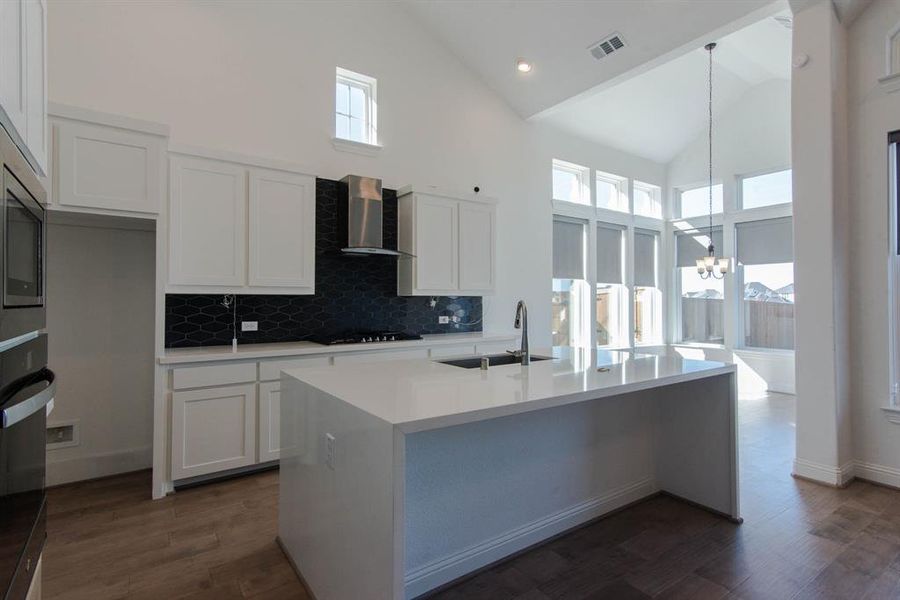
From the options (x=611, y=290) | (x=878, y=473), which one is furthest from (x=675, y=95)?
(x=878, y=473)

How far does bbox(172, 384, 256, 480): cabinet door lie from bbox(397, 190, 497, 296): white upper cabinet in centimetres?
180

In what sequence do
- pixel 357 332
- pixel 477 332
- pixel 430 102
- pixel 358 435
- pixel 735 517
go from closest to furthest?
pixel 358 435
pixel 735 517
pixel 357 332
pixel 430 102
pixel 477 332

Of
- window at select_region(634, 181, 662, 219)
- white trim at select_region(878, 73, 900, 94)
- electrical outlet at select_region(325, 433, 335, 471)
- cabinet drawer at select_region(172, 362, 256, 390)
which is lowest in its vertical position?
electrical outlet at select_region(325, 433, 335, 471)

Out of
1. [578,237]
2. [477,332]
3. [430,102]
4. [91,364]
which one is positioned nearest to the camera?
[91,364]

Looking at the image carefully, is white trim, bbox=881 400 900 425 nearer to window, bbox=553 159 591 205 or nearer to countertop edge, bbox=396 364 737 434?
countertop edge, bbox=396 364 737 434

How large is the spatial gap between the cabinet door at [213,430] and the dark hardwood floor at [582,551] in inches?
7.2

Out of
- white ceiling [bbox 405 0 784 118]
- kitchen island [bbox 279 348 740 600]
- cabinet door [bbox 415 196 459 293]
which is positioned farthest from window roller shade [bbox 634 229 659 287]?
kitchen island [bbox 279 348 740 600]

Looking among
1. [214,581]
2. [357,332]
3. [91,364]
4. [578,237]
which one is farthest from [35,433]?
[578,237]

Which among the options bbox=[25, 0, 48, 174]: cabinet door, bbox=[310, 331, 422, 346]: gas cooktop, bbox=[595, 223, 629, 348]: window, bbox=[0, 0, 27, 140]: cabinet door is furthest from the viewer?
bbox=[595, 223, 629, 348]: window

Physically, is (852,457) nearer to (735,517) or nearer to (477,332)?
(735,517)

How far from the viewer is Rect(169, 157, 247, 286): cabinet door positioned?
3.08 metres

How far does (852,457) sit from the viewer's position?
3.18m

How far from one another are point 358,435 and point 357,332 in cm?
278

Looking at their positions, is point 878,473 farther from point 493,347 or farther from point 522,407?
point 522,407
